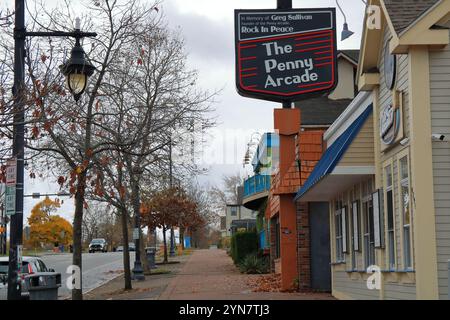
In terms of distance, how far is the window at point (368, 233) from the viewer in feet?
52.0

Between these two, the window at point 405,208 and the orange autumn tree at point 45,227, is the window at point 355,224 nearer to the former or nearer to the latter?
the window at point 405,208

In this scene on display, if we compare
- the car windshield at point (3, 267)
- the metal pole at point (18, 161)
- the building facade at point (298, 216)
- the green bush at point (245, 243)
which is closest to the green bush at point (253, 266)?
the green bush at point (245, 243)

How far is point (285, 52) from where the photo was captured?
19906mm

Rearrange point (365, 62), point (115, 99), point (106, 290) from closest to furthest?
point (365, 62) → point (115, 99) → point (106, 290)

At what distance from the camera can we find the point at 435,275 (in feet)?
39.8

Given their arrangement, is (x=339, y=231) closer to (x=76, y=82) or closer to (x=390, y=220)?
(x=390, y=220)

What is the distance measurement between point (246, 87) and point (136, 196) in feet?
32.0

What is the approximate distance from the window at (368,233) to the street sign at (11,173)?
7421mm

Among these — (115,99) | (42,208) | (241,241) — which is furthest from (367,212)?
(42,208)

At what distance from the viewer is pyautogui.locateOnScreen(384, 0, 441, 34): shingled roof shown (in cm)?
1269

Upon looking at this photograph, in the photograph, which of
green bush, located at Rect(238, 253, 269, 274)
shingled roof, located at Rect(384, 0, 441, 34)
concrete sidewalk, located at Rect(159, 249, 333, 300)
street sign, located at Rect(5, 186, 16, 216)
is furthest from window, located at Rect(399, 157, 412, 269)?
green bush, located at Rect(238, 253, 269, 274)

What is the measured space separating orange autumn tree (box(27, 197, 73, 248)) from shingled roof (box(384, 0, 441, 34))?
87.2m

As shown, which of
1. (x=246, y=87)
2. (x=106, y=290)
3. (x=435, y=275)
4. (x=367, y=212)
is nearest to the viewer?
(x=435, y=275)
